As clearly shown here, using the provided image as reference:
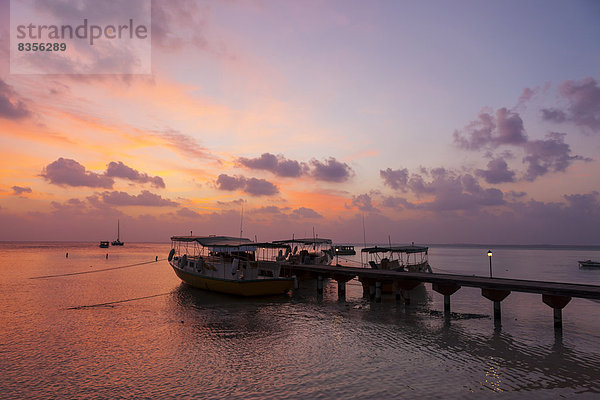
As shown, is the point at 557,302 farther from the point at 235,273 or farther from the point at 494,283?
the point at 235,273

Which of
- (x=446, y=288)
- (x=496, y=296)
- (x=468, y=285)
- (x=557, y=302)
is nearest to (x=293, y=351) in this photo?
(x=468, y=285)

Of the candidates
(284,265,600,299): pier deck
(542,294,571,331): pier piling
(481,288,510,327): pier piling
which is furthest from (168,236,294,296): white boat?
(542,294,571,331): pier piling

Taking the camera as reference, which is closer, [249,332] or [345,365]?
[345,365]

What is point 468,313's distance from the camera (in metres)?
26.0

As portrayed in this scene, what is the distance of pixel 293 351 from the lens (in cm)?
1677

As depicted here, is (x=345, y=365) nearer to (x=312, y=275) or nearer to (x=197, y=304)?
(x=197, y=304)

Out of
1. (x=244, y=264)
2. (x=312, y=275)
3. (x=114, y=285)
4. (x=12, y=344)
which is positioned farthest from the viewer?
(x=114, y=285)

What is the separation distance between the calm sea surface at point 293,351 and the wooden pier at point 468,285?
1424mm

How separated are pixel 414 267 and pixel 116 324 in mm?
30138

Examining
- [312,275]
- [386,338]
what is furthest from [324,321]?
[312,275]

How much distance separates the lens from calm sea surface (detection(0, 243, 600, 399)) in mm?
12539

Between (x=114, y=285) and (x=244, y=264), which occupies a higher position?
(x=244, y=264)

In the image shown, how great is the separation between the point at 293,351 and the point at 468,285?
42.0ft

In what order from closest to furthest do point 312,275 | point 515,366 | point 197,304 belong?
point 515,366 → point 197,304 → point 312,275
